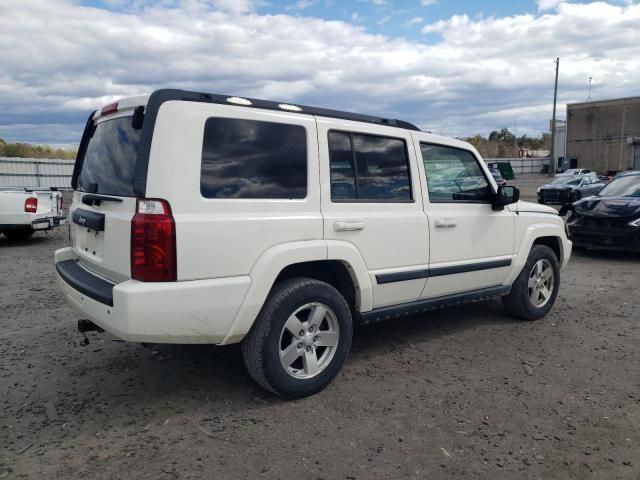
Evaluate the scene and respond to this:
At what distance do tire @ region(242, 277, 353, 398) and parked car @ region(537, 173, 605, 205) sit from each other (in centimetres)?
2176

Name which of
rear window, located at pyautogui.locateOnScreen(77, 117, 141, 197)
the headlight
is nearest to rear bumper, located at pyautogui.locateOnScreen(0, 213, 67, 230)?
rear window, located at pyautogui.locateOnScreen(77, 117, 141, 197)

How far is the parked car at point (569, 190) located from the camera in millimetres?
23125

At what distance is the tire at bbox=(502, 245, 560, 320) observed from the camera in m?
5.37

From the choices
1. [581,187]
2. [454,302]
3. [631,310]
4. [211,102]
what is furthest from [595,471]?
[581,187]

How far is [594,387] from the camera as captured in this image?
12.6 feet

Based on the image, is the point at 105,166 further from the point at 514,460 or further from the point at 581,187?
the point at 581,187

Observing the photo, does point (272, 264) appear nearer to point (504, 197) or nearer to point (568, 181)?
point (504, 197)

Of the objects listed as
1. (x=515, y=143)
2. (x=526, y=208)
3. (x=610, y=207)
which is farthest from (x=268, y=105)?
(x=515, y=143)

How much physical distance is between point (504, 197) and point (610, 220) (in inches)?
213

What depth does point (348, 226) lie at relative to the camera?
3.78 meters

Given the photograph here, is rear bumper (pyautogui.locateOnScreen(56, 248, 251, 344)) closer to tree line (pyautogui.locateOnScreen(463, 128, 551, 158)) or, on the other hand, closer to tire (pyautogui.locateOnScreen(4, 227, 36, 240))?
tire (pyautogui.locateOnScreen(4, 227, 36, 240))

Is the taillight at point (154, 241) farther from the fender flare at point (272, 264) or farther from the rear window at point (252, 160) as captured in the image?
the fender flare at point (272, 264)

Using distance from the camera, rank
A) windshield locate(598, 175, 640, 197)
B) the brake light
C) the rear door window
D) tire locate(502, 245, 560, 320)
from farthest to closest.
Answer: windshield locate(598, 175, 640, 197) → tire locate(502, 245, 560, 320) → the rear door window → the brake light

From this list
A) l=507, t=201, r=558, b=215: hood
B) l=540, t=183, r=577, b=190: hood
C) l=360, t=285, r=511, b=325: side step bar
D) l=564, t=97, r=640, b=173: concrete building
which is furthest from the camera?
l=564, t=97, r=640, b=173: concrete building
